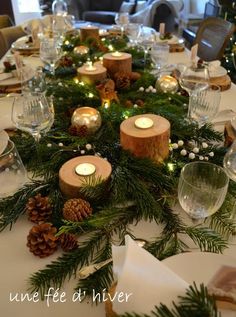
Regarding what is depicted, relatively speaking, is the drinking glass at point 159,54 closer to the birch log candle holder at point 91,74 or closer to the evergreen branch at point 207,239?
the birch log candle holder at point 91,74

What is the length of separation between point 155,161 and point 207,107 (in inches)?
11.5

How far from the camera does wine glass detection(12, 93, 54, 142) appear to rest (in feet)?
2.75

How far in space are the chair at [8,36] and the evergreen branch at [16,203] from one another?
1615mm

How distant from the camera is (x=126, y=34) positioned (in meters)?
1.98

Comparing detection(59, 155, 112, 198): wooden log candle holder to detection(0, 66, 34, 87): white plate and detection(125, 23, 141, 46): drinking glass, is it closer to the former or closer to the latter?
detection(0, 66, 34, 87): white plate

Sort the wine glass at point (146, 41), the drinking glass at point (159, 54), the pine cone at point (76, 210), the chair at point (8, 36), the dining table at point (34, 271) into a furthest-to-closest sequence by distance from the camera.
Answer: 1. the chair at point (8, 36)
2. the wine glass at point (146, 41)
3. the drinking glass at point (159, 54)
4. the pine cone at point (76, 210)
5. the dining table at point (34, 271)

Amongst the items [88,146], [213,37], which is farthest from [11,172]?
[213,37]

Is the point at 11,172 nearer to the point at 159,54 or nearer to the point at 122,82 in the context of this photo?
the point at 122,82

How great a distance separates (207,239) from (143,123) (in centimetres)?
31

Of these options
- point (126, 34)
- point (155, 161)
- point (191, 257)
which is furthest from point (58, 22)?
point (191, 257)

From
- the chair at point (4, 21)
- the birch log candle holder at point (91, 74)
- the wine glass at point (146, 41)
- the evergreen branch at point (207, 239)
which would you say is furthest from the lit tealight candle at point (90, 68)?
the chair at point (4, 21)

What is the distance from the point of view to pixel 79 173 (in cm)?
68

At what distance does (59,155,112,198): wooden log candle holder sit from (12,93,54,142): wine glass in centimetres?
18

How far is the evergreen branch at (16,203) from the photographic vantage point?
2.12ft
